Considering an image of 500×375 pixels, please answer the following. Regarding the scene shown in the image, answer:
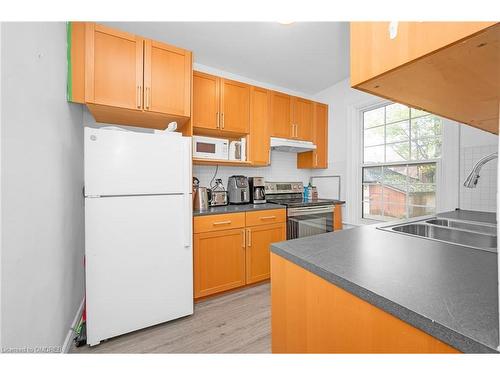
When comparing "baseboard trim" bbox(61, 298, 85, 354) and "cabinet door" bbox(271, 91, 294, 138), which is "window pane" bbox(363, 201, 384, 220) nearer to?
"cabinet door" bbox(271, 91, 294, 138)

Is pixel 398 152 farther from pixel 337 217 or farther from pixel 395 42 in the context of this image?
pixel 395 42

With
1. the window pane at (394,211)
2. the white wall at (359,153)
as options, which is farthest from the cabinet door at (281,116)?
the window pane at (394,211)

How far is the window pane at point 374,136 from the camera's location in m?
2.70

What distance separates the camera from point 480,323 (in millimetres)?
399

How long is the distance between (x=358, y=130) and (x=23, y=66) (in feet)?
10.2

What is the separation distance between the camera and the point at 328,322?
669 mm

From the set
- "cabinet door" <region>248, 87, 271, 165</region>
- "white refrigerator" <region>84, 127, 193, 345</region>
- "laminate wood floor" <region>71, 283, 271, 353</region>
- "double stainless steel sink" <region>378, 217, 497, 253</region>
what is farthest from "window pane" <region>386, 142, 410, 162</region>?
"white refrigerator" <region>84, 127, 193, 345</region>

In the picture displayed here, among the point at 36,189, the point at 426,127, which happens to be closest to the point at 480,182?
the point at 426,127

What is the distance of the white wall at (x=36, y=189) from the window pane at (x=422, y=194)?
3075mm

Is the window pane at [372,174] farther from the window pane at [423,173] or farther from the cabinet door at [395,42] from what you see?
the cabinet door at [395,42]

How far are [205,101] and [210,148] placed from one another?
487 mm
